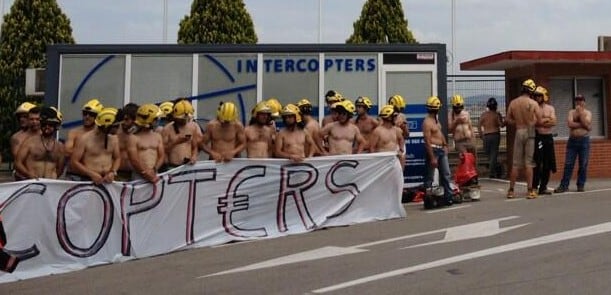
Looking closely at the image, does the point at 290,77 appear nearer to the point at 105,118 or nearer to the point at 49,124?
the point at 105,118

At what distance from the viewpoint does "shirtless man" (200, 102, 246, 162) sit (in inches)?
351

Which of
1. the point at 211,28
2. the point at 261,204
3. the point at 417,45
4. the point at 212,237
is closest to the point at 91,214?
the point at 212,237

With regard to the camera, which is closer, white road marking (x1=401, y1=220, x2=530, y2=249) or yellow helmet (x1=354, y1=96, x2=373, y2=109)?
white road marking (x1=401, y1=220, x2=530, y2=249)

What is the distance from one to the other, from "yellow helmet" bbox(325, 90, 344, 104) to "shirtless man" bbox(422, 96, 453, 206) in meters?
1.41

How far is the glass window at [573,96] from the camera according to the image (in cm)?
1470

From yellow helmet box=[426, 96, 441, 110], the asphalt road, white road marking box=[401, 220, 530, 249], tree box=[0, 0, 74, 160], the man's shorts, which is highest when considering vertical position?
tree box=[0, 0, 74, 160]

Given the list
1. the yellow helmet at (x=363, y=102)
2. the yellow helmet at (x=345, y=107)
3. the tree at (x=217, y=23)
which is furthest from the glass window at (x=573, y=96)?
the tree at (x=217, y=23)

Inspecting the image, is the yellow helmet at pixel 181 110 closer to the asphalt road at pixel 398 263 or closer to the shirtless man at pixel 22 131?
the shirtless man at pixel 22 131

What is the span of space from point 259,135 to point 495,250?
3539mm

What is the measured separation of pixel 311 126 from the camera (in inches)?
399

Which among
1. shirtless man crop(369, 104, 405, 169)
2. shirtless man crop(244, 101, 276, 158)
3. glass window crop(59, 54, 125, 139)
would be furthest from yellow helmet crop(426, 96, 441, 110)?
glass window crop(59, 54, 125, 139)

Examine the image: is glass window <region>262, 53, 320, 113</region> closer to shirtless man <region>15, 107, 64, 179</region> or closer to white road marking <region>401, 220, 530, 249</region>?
white road marking <region>401, 220, 530, 249</region>

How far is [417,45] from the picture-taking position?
11.4 m

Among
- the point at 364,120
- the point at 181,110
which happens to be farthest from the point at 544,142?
the point at 181,110
